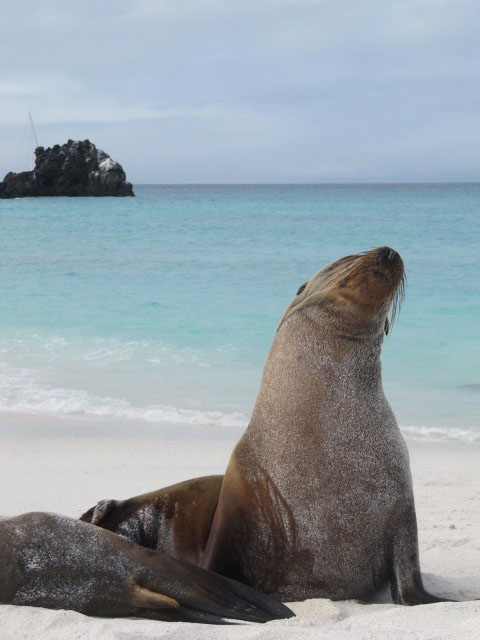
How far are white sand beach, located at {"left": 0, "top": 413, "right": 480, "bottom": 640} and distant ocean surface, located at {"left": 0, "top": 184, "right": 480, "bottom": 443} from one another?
0.67m

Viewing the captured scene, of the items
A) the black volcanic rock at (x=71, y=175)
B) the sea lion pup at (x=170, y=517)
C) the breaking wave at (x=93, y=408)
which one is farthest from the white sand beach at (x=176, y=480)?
the black volcanic rock at (x=71, y=175)

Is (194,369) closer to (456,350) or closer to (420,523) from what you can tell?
(456,350)

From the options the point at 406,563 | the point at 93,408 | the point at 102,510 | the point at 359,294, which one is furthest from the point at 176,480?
the point at 359,294

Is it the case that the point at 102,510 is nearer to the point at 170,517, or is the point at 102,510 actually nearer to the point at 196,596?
the point at 170,517

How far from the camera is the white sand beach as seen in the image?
2680mm

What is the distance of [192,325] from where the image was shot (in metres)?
12.7

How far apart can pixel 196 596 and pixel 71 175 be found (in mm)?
75516

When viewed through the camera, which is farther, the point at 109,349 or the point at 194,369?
the point at 109,349

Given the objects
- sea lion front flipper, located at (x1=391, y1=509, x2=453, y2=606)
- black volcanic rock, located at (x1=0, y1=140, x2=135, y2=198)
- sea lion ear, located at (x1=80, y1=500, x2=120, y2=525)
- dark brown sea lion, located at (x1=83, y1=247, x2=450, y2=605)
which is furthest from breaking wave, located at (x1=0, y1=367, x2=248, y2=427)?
black volcanic rock, located at (x1=0, y1=140, x2=135, y2=198)

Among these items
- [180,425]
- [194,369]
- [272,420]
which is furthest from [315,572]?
[194,369]

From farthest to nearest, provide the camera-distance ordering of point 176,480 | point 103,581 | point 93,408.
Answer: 1. point 93,408
2. point 176,480
3. point 103,581

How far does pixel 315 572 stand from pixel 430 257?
70.0 ft

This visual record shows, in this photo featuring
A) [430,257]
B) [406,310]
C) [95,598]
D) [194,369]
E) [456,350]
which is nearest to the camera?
[95,598]

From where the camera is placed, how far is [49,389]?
8.34 meters
